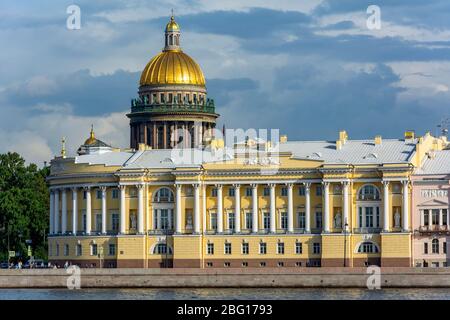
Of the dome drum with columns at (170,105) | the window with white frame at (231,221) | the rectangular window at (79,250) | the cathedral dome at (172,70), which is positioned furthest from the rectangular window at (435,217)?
the cathedral dome at (172,70)

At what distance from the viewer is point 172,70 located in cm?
8438

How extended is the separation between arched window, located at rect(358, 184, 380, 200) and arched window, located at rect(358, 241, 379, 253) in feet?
7.14

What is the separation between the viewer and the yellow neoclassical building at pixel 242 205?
194 feet

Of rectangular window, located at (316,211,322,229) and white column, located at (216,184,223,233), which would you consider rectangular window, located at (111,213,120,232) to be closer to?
white column, located at (216,184,223,233)

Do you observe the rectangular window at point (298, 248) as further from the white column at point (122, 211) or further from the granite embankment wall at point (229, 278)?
the granite embankment wall at point (229, 278)

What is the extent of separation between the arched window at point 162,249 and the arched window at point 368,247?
389 inches

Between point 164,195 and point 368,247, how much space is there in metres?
10.9

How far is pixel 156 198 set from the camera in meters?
63.0

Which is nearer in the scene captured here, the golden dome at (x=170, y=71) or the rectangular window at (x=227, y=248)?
the rectangular window at (x=227, y=248)

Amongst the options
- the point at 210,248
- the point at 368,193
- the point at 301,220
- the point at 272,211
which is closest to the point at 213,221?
the point at 210,248

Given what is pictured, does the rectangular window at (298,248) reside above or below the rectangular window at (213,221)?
below

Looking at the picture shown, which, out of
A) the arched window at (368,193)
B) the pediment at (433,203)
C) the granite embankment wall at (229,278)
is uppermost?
the arched window at (368,193)

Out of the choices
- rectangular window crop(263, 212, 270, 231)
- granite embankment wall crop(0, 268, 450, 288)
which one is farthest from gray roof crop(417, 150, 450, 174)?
granite embankment wall crop(0, 268, 450, 288)

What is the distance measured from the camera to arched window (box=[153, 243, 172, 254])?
205 feet
